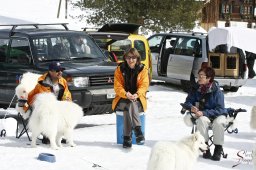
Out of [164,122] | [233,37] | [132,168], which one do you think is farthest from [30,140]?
[233,37]

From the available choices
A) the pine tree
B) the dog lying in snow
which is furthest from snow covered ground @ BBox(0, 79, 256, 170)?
the pine tree

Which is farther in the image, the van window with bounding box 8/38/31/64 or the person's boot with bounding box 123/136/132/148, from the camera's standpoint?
the van window with bounding box 8/38/31/64

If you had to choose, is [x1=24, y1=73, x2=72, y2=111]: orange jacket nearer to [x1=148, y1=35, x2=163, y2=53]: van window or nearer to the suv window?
the suv window

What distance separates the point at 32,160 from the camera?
8.46 m

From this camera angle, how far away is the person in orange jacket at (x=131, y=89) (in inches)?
367

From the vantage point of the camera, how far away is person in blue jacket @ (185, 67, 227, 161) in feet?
29.1

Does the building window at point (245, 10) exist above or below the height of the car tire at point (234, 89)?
above

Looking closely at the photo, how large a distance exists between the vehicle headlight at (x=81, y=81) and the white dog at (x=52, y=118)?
1605mm

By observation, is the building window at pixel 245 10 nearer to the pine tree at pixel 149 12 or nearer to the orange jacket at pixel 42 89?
the pine tree at pixel 149 12

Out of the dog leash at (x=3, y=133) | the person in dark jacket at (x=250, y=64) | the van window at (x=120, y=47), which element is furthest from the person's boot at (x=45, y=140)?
the person in dark jacket at (x=250, y=64)

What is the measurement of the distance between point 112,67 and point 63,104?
8.99 feet

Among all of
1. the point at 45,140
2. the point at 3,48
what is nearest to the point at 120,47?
the point at 3,48

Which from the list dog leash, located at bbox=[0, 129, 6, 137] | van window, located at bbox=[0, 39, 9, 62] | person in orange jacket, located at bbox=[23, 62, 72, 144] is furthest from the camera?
van window, located at bbox=[0, 39, 9, 62]

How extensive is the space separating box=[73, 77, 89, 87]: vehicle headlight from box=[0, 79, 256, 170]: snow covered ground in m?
0.89
